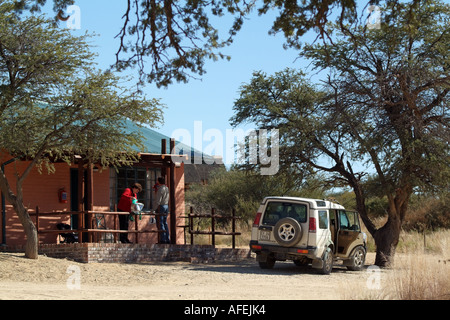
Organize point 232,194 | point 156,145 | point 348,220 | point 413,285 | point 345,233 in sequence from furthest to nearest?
point 232,194 < point 156,145 < point 348,220 < point 345,233 < point 413,285

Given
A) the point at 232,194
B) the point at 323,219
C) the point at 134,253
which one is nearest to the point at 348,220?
the point at 323,219

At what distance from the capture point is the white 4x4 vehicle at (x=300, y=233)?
1708 cm

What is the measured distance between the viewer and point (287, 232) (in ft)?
56.3

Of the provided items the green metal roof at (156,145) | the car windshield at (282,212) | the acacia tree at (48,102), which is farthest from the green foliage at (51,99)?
the green metal roof at (156,145)

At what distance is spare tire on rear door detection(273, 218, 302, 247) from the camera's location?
1702cm

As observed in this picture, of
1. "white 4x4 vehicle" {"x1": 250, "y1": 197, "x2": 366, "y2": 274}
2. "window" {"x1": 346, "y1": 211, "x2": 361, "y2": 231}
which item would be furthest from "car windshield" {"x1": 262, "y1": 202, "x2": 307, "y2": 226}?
"window" {"x1": 346, "y1": 211, "x2": 361, "y2": 231}

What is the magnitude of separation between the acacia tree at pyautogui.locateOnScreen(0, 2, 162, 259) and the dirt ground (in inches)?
63.3

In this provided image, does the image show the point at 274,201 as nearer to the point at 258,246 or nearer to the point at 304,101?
the point at 258,246

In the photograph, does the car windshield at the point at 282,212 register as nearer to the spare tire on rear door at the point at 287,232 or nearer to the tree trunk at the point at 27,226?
the spare tire on rear door at the point at 287,232

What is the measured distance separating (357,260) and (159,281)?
687cm

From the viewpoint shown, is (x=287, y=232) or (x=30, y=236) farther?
(x=287, y=232)

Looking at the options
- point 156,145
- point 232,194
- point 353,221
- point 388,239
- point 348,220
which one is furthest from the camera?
point 232,194

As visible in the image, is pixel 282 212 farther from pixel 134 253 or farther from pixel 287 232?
pixel 134 253

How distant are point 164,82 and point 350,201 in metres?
27.5
